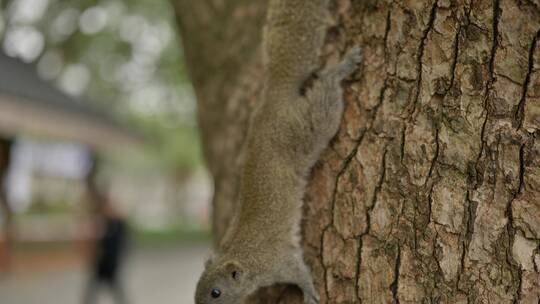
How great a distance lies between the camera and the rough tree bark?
1761mm

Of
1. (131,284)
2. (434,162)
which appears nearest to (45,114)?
(131,284)

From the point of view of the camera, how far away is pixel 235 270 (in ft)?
9.62

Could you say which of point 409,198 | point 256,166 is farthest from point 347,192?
point 256,166

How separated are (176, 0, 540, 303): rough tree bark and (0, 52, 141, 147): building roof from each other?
7.08 metres

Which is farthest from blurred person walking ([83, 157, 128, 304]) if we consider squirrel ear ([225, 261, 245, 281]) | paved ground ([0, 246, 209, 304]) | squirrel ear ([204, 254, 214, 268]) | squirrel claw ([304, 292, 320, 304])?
squirrel claw ([304, 292, 320, 304])

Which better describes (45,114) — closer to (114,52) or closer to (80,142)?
(80,142)

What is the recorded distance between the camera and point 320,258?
7.06 ft

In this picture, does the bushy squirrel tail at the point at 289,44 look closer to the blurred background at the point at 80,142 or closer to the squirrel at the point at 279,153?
the squirrel at the point at 279,153

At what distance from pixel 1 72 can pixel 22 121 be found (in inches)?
49.4

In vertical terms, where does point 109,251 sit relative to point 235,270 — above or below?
below

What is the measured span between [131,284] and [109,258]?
183 inches

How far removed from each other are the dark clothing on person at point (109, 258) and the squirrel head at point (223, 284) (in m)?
4.54

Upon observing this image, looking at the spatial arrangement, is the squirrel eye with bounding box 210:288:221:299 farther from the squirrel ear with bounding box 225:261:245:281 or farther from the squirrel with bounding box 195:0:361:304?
the squirrel ear with bounding box 225:261:245:281

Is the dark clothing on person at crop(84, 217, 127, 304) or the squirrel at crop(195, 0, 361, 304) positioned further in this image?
the dark clothing on person at crop(84, 217, 127, 304)
